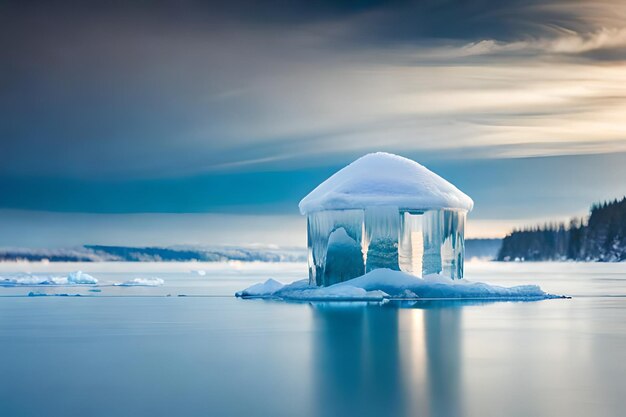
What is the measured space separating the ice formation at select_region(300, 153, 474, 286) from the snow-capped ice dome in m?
0.02

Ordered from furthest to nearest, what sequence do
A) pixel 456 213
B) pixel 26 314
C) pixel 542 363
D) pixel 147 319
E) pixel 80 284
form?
pixel 80 284 < pixel 456 213 < pixel 26 314 < pixel 147 319 < pixel 542 363

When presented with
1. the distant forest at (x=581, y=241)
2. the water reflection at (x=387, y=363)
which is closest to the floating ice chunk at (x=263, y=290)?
the water reflection at (x=387, y=363)

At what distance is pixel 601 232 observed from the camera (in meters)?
83.9

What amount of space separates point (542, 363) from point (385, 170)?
1334cm

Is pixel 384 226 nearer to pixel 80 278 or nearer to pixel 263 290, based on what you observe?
pixel 263 290

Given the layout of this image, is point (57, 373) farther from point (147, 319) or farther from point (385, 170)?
point (385, 170)

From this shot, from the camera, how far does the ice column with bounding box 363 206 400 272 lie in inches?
878

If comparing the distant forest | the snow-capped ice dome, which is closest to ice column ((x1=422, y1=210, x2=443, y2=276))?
the snow-capped ice dome

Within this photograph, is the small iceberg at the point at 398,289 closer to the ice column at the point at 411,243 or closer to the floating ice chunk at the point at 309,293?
the floating ice chunk at the point at 309,293

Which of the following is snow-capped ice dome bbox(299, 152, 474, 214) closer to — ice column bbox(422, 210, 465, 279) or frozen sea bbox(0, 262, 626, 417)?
ice column bbox(422, 210, 465, 279)

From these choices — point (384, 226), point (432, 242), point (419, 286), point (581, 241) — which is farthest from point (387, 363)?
point (581, 241)

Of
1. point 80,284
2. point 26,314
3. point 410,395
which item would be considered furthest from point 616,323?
point 80,284

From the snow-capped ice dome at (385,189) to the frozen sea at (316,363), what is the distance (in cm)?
385

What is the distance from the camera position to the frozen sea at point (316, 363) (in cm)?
787
